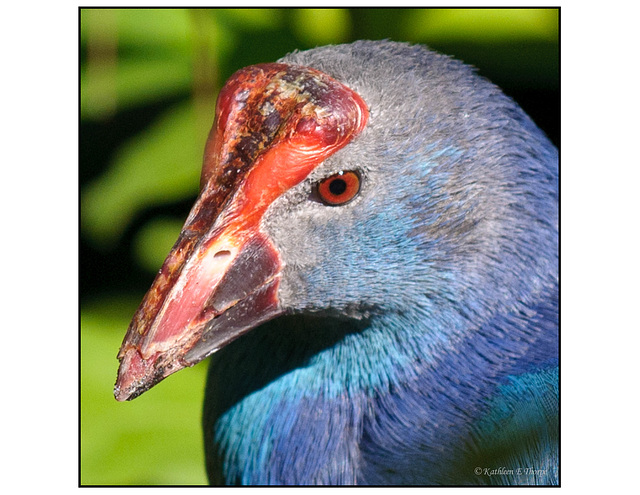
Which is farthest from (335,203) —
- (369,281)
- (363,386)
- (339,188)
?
(363,386)

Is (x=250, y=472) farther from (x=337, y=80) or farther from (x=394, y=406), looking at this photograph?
(x=337, y=80)

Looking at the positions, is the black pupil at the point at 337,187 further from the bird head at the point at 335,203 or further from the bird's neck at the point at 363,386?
the bird's neck at the point at 363,386

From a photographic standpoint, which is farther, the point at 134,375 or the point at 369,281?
the point at 369,281

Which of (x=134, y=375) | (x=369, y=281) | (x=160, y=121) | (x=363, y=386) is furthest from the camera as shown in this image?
(x=160, y=121)

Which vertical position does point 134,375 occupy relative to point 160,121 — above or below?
below

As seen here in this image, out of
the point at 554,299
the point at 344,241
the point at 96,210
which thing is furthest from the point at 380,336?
the point at 96,210

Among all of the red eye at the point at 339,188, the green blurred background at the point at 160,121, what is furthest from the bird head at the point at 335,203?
the green blurred background at the point at 160,121

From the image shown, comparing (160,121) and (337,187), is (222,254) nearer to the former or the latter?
(337,187)
